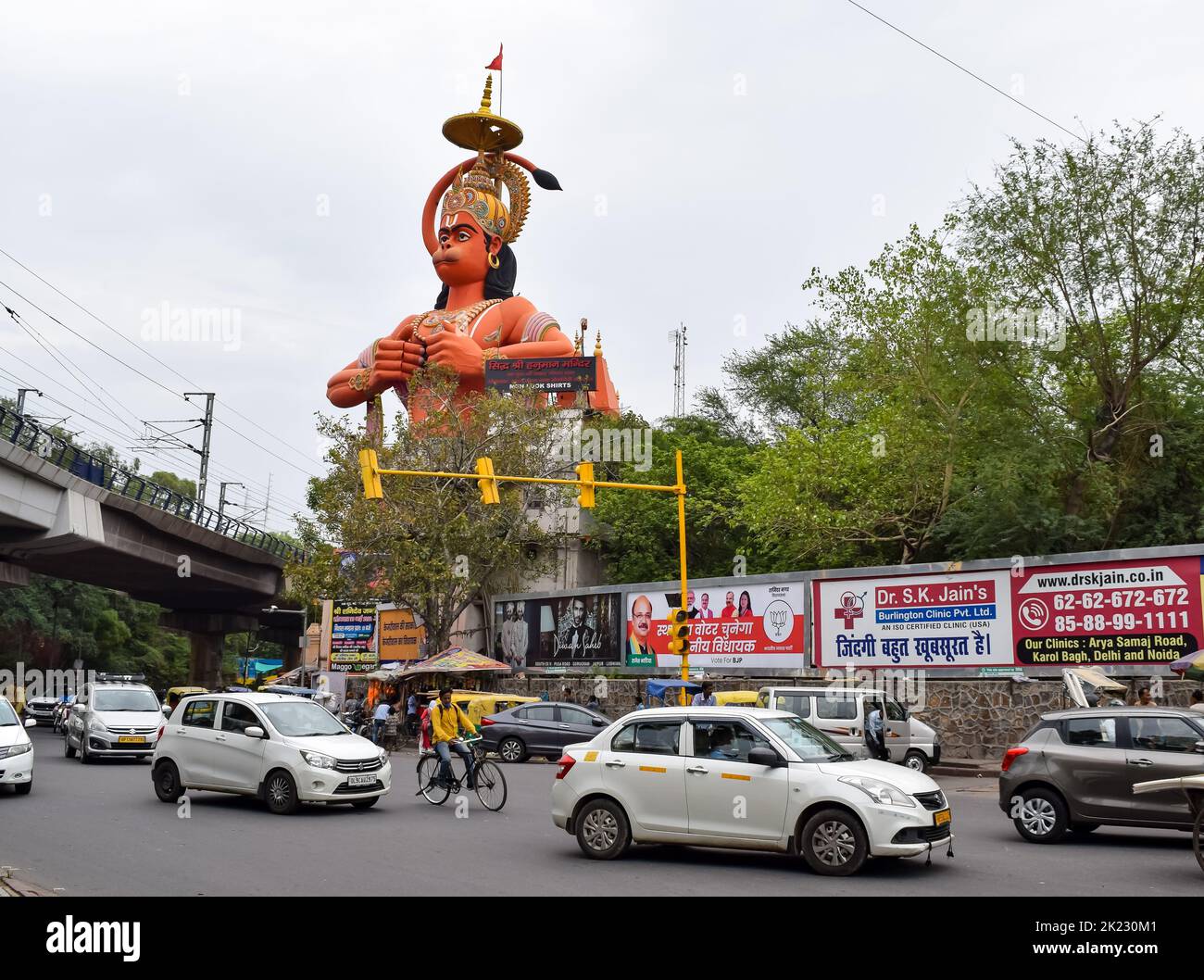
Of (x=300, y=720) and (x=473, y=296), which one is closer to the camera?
(x=300, y=720)

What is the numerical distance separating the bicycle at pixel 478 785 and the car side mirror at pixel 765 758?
6.41m

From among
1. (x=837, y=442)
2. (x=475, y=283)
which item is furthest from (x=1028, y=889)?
(x=475, y=283)

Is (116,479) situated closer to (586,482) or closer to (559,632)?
(559,632)

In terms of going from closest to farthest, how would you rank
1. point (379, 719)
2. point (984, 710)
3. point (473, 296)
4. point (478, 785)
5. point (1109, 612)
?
point (478, 785) → point (1109, 612) → point (984, 710) → point (379, 719) → point (473, 296)

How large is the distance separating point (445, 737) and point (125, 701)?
520 inches

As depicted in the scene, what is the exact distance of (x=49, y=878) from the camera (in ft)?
32.8

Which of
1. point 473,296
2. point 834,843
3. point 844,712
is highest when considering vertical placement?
point 473,296

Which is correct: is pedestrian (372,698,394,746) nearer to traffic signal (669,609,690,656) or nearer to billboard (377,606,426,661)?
traffic signal (669,609,690,656)

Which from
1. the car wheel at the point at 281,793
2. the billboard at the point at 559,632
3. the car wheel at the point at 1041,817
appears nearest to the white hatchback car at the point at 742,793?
the car wheel at the point at 1041,817

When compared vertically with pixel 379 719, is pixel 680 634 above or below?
above

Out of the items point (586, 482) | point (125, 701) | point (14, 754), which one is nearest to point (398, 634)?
point (125, 701)

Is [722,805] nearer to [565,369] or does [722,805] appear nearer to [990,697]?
[990,697]

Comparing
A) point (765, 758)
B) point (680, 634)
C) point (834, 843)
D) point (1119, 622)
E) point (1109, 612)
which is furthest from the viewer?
point (1109, 612)

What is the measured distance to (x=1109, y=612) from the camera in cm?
2380
